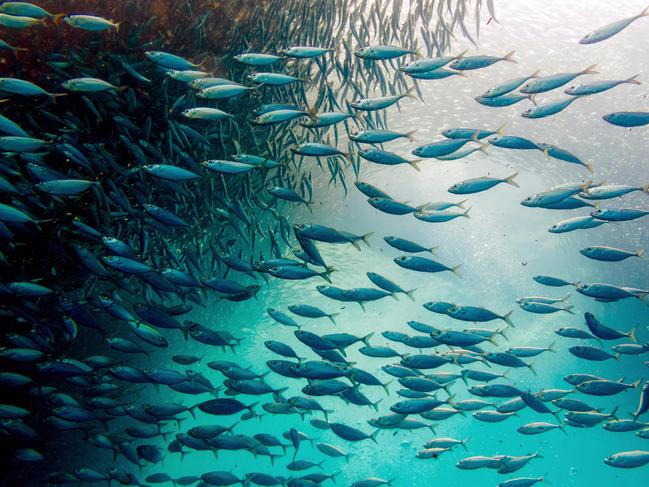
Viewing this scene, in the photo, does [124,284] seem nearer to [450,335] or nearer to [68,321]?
[68,321]

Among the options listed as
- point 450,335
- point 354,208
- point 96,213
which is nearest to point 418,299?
point 354,208

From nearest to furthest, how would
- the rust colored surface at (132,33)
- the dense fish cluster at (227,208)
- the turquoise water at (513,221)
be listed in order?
the dense fish cluster at (227,208), the rust colored surface at (132,33), the turquoise water at (513,221)

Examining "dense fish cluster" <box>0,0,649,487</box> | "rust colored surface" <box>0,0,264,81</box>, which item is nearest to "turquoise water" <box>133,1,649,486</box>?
"dense fish cluster" <box>0,0,649,487</box>

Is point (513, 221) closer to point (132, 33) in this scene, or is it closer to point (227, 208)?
point (227, 208)

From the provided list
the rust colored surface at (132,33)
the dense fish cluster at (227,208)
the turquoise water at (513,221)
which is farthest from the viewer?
the turquoise water at (513,221)

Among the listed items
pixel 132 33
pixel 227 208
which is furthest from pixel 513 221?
pixel 132 33

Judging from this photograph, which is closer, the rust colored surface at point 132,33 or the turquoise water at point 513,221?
the rust colored surface at point 132,33

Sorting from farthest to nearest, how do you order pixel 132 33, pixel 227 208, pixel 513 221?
pixel 513 221 → pixel 227 208 → pixel 132 33

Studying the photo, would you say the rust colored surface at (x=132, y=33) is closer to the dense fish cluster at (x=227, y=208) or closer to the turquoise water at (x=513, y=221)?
the dense fish cluster at (x=227, y=208)

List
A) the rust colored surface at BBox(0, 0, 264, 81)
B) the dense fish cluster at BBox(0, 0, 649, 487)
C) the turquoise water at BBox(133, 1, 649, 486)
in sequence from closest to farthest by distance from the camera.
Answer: the dense fish cluster at BBox(0, 0, 649, 487), the rust colored surface at BBox(0, 0, 264, 81), the turquoise water at BBox(133, 1, 649, 486)

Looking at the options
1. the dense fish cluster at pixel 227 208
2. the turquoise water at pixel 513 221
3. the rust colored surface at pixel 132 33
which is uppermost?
the turquoise water at pixel 513 221

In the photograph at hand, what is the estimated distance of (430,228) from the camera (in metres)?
18.9

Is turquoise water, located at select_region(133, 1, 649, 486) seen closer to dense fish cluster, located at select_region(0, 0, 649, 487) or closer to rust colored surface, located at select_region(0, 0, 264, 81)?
dense fish cluster, located at select_region(0, 0, 649, 487)

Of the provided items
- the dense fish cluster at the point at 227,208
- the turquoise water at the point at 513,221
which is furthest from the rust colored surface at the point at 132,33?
the turquoise water at the point at 513,221
